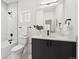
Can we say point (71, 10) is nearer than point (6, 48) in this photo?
Yes

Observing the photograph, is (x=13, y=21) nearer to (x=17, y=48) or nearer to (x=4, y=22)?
(x=4, y=22)

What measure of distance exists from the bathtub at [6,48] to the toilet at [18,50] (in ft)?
0.32

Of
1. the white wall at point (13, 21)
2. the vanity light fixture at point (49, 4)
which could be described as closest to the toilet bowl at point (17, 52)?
the white wall at point (13, 21)

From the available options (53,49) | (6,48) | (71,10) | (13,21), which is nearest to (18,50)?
(6,48)

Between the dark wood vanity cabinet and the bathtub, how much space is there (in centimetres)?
64

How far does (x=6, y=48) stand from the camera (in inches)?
79.6

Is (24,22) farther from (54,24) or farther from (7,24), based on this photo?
(54,24)

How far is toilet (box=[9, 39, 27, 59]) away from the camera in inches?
74.9

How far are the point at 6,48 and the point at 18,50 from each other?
0.34 m

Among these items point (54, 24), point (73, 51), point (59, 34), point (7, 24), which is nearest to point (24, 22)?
point (7, 24)

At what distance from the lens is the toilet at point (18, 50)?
1.90 meters

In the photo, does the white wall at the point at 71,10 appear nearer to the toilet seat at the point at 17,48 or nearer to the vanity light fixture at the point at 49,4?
the vanity light fixture at the point at 49,4

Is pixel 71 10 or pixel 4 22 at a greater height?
pixel 71 10

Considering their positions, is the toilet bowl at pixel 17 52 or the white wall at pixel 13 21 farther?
the white wall at pixel 13 21
